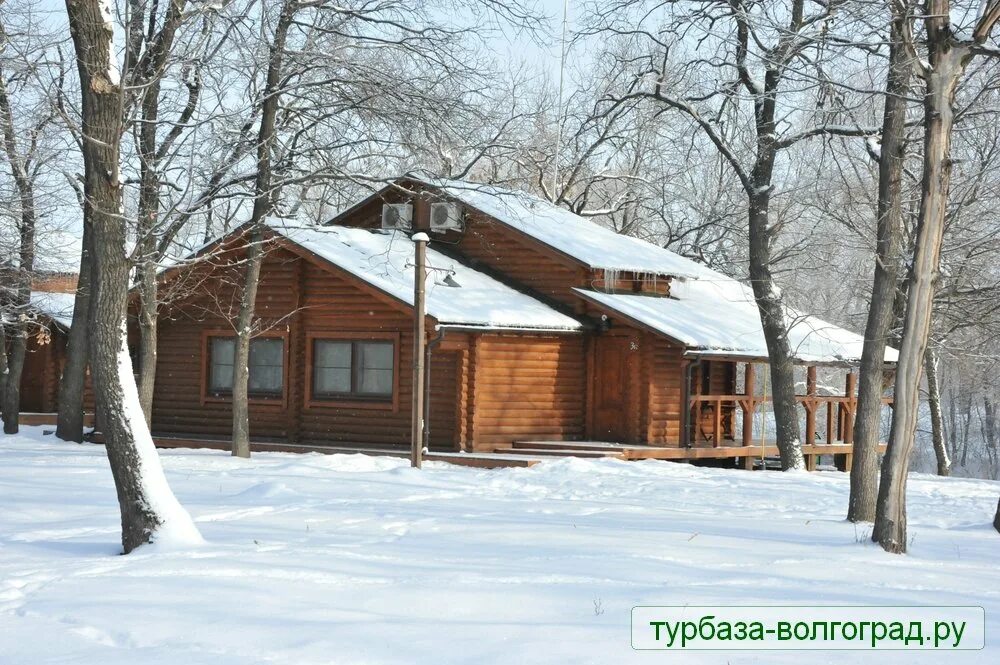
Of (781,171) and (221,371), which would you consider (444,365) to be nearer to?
(221,371)

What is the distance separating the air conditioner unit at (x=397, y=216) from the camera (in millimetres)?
24734

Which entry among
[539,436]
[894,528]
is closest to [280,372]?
[539,436]

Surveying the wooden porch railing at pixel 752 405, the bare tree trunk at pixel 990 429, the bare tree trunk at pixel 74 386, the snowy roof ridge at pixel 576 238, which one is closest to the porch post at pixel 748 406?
the wooden porch railing at pixel 752 405

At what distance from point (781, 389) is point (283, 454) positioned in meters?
9.27

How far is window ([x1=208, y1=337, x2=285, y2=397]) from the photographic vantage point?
22.8 m

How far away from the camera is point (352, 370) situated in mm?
21844

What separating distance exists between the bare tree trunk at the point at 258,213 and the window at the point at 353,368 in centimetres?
281

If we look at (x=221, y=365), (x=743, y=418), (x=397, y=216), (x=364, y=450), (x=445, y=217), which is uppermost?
(x=397, y=216)

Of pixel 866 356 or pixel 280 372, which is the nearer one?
pixel 866 356

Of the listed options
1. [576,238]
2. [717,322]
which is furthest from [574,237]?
[717,322]

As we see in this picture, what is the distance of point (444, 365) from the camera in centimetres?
2116

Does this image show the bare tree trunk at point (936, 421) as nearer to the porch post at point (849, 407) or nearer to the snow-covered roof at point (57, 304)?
the porch post at point (849, 407)

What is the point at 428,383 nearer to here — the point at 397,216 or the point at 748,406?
the point at 397,216

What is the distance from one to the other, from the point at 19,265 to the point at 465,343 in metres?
11.3
